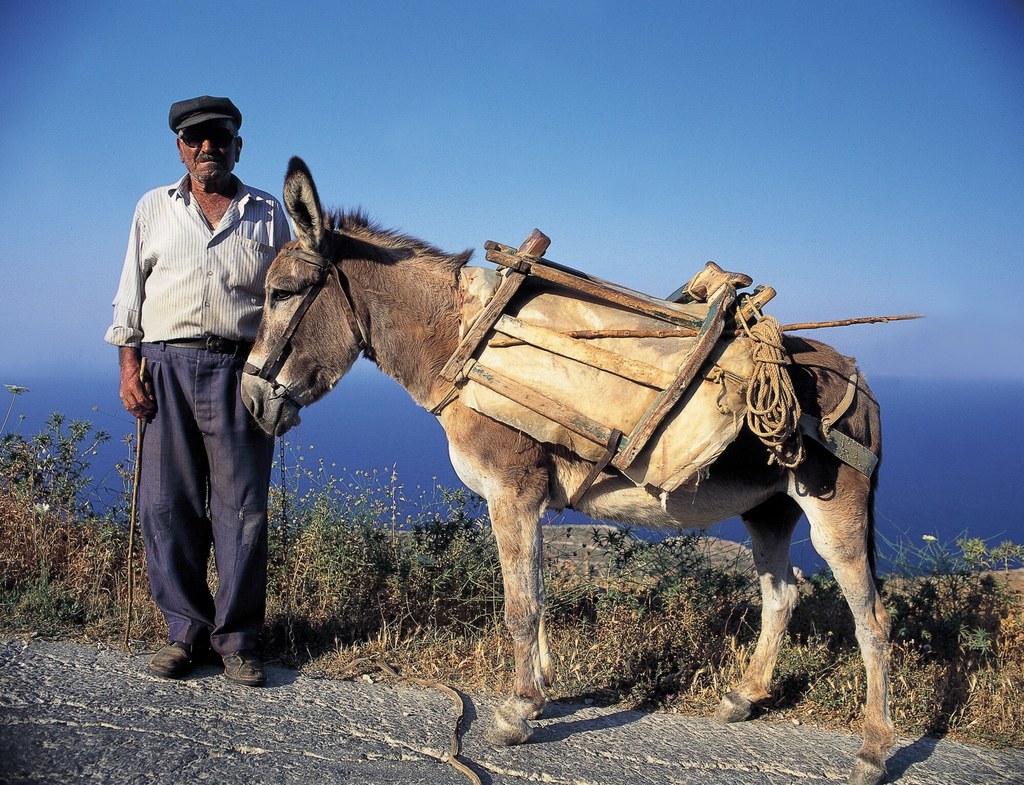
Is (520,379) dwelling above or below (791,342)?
below

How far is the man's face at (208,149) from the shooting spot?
13.3ft

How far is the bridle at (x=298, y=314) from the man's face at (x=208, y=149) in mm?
805

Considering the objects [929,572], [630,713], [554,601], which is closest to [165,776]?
[630,713]

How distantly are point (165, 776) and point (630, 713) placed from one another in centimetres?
227

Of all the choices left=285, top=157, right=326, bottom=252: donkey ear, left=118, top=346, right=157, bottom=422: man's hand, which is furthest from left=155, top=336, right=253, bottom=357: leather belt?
left=285, top=157, right=326, bottom=252: donkey ear

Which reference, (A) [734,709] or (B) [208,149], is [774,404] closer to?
(A) [734,709]

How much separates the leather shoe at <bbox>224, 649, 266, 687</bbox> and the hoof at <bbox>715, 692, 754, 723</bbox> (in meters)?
2.45

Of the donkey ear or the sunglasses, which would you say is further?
the sunglasses

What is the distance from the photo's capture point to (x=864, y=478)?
3594 mm

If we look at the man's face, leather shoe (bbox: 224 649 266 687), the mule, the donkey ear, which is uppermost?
the man's face

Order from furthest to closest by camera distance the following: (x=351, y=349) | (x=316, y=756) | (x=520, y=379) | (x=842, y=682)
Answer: (x=842, y=682) < (x=351, y=349) < (x=520, y=379) < (x=316, y=756)

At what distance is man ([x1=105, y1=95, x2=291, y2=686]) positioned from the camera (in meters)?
4.02

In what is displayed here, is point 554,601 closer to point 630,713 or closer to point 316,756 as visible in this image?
→ point 630,713

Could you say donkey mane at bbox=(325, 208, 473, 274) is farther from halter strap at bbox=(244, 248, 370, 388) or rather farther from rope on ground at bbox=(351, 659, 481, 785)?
rope on ground at bbox=(351, 659, 481, 785)
